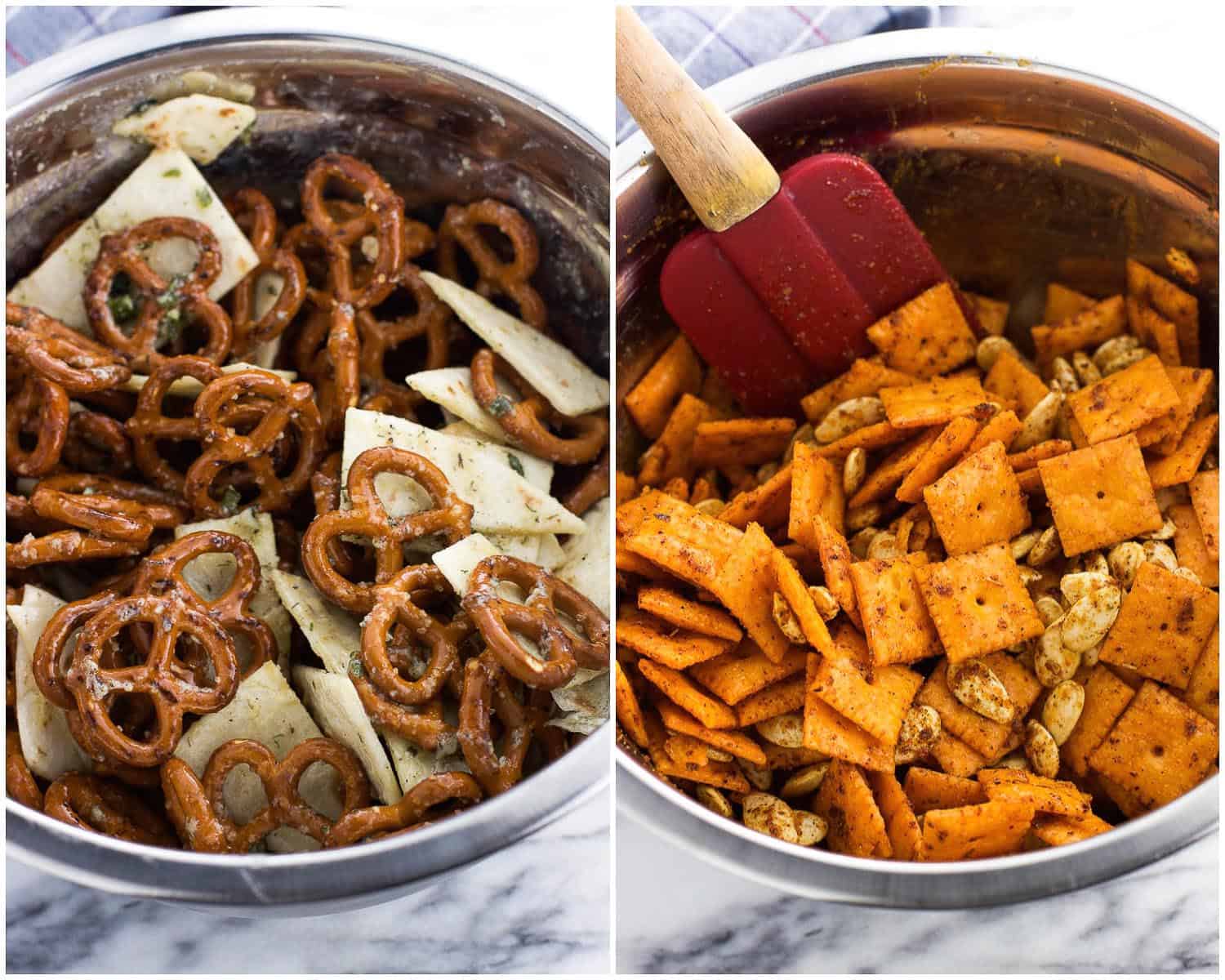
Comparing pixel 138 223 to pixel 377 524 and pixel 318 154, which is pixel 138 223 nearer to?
pixel 318 154

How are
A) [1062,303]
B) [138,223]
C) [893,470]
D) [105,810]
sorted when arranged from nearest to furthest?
[105,810]
[893,470]
[138,223]
[1062,303]

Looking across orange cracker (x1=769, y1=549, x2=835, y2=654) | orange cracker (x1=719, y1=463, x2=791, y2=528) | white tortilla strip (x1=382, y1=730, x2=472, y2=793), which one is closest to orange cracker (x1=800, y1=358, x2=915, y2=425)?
orange cracker (x1=719, y1=463, x2=791, y2=528)

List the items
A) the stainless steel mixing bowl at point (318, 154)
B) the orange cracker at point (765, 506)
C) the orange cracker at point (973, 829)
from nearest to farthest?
the stainless steel mixing bowl at point (318, 154) < the orange cracker at point (973, 829) < the orange cracker at point (765, 506)

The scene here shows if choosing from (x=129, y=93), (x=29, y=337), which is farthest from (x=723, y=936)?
(x=129, y=93)

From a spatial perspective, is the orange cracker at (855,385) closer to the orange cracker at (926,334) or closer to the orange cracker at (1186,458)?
the orange cracker at (926,334)

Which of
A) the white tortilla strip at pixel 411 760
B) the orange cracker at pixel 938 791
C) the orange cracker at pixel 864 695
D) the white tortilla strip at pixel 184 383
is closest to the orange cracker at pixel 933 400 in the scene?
the orange cracker at pixel 864 695

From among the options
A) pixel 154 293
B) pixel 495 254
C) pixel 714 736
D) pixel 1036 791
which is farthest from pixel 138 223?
pixel 1036 791

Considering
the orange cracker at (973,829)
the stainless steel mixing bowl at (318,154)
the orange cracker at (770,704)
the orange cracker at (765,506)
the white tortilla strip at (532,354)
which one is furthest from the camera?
the white tortilla strip at (532,354)

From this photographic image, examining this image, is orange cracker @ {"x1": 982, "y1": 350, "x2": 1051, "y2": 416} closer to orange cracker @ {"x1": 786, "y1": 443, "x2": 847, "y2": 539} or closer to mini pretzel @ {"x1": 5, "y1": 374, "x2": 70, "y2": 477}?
orange cracker @ {"x1": 786, "y1": 443, "x2": 847, "y2": 539}
